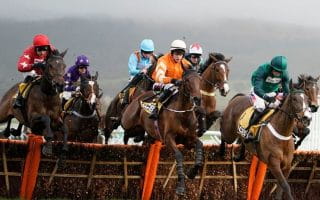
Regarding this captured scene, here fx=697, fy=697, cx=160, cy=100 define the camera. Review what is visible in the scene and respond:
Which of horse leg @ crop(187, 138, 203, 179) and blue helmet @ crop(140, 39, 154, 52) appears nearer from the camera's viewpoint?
horse leg @ crop(187, 138, 203, 179)

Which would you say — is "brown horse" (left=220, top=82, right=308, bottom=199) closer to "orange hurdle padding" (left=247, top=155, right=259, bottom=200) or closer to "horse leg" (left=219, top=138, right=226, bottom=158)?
"horse leg" (left=219, top=138, right=226, bottom=158)

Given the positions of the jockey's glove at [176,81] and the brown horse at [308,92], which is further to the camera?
the brown horse at [308,92]

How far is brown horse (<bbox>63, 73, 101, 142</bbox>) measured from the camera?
1484 cm

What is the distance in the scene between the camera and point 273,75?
41.9ft

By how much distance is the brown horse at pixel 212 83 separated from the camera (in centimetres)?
1408

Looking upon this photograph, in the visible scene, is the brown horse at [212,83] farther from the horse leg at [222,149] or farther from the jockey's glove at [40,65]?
the jockey's glove at [40,65]

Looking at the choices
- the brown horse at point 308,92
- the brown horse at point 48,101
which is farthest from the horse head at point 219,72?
the brown horse at point 48,101

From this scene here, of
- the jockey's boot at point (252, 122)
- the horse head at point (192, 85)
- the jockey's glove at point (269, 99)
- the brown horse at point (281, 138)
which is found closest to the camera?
the brown horse at point (281, 138)

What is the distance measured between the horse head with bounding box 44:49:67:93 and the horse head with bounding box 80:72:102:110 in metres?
2.27

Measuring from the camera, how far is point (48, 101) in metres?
12.6

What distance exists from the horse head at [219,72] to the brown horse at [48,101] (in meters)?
3.30

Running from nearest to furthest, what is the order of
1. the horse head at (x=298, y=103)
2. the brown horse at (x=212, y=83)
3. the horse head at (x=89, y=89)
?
the horse head at (x=298, y=103), the brown horse at (x=212, y=83), the horse head at (x=89, y=89)

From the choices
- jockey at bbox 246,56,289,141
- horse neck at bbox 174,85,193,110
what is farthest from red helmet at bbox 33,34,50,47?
jockey at bbox 246,56,289,141

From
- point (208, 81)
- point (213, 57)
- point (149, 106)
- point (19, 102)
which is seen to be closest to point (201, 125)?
point (149, 106)
